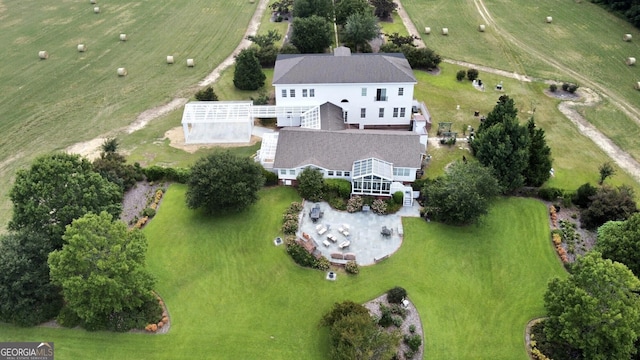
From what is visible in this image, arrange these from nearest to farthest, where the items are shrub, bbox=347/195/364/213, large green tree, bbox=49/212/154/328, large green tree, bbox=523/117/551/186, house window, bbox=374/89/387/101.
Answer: large green tree, bbox=49/212/154/328
shrub, bbox=347/195/364/213
large green tree, bbox=523/117/551/186
house window, bbox=374/89/387/101

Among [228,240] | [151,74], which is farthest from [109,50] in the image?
[228,240]

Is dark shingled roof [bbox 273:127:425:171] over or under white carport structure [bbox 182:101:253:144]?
over

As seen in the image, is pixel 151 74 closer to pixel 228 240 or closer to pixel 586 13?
pixel 228 240

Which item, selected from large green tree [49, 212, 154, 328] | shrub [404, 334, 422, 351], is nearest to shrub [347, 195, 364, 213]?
shrub [404, 334, 422, 351]

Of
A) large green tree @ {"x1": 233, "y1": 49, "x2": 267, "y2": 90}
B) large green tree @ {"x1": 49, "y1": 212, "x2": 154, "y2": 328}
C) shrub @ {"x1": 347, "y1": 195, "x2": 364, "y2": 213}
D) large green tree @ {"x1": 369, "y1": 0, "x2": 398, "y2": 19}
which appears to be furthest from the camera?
large green tree @ {"x1": 369, "y1": 0, "x2": 398, "y2": 19}

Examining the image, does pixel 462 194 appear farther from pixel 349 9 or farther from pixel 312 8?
pixel 312 8

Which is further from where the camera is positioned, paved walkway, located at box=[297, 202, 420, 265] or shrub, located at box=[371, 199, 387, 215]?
shrub, located at box=[371, 199, 387, 215]

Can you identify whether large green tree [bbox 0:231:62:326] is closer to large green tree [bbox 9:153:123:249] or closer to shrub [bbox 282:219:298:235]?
large green tree [bbox 9:153:123:249]

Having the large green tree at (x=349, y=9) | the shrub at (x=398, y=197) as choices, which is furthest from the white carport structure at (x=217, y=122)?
the large green tree at (x=349, y=9)
